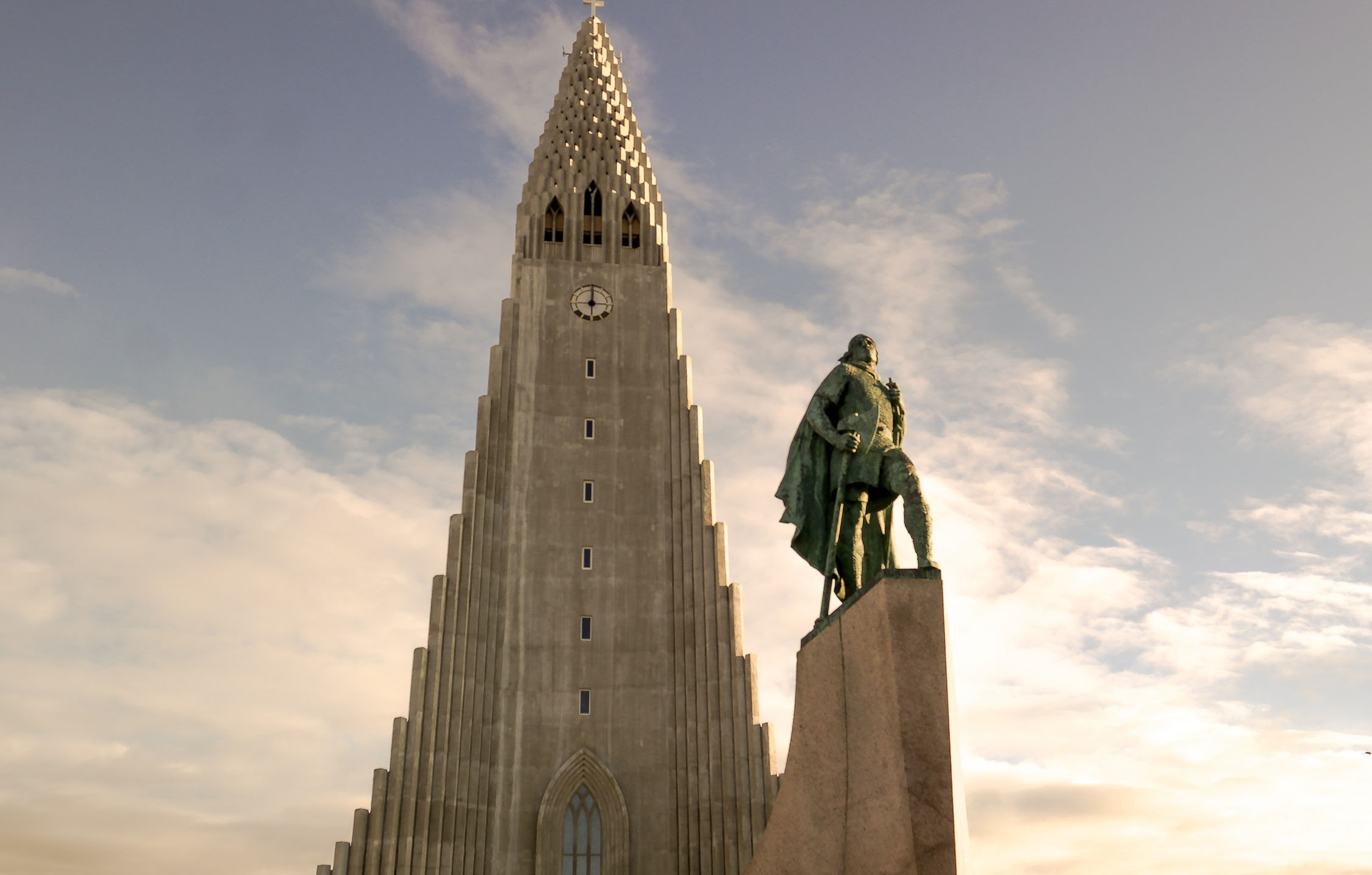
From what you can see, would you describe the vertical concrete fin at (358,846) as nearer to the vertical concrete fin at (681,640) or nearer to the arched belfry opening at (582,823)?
the arched belfry opening at (582,823)

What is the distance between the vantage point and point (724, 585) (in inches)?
1359

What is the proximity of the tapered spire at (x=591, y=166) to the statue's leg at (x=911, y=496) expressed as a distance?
29129 mm

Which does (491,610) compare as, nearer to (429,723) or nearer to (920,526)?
(429,723)

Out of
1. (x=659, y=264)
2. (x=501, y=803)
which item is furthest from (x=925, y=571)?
(x=659, y=264)

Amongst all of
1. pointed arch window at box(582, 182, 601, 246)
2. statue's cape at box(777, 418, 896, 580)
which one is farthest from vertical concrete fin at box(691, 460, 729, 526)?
statue's cape at box(777, 418, 896, 580)

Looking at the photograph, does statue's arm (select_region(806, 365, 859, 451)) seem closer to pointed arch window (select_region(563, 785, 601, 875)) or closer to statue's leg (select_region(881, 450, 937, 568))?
statue's leg (select_region(881, 450, 937, 568))

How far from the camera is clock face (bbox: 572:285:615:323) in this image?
38844 millimetres

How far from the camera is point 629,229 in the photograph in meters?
41.0

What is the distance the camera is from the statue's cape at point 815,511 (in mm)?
12445

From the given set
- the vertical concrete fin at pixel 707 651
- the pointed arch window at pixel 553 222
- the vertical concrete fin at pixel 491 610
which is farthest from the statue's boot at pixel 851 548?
the pointed arch window at pixel 553 222

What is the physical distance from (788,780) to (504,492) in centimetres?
2505

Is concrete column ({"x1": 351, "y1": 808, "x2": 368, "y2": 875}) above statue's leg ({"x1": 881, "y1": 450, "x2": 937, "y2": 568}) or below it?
below

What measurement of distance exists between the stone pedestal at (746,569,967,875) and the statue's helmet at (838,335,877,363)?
2.97 metres

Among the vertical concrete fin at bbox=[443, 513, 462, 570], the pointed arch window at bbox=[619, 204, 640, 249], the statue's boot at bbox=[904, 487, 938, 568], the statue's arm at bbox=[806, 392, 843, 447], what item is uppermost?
the pointed arch window at bbox=[619, 204, 640, 249]
